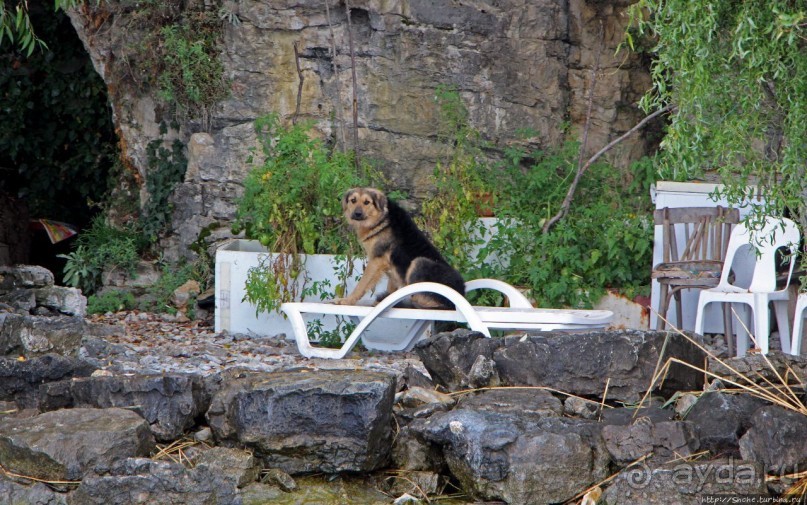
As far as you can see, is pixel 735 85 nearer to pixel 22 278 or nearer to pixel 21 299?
pixel 21 299

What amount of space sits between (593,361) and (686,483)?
1.22 metres

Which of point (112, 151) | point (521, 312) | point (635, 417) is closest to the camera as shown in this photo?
point (635, 417)

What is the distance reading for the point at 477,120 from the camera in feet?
33.1

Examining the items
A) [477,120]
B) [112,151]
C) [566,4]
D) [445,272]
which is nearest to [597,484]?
[445,272]

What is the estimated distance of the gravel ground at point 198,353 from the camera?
7246mm

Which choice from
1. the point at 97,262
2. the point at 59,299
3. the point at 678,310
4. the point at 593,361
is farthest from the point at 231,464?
the point at 97,262

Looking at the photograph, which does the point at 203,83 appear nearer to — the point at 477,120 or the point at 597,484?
the point at 477,120

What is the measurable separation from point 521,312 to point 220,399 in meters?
2.48

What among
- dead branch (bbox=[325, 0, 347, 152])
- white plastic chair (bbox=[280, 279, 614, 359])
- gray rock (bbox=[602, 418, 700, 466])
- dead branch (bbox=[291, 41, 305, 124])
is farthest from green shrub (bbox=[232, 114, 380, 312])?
gray rock (bbox=[602, 418, 700, 466])

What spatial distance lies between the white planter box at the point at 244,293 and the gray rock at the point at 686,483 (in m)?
3.96

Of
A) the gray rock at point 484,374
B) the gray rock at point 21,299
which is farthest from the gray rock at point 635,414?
the gray rock at point 21,299

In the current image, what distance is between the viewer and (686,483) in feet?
15.3

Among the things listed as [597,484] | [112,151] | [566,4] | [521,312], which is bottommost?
[597,484]

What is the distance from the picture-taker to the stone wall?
9984 millimetres
